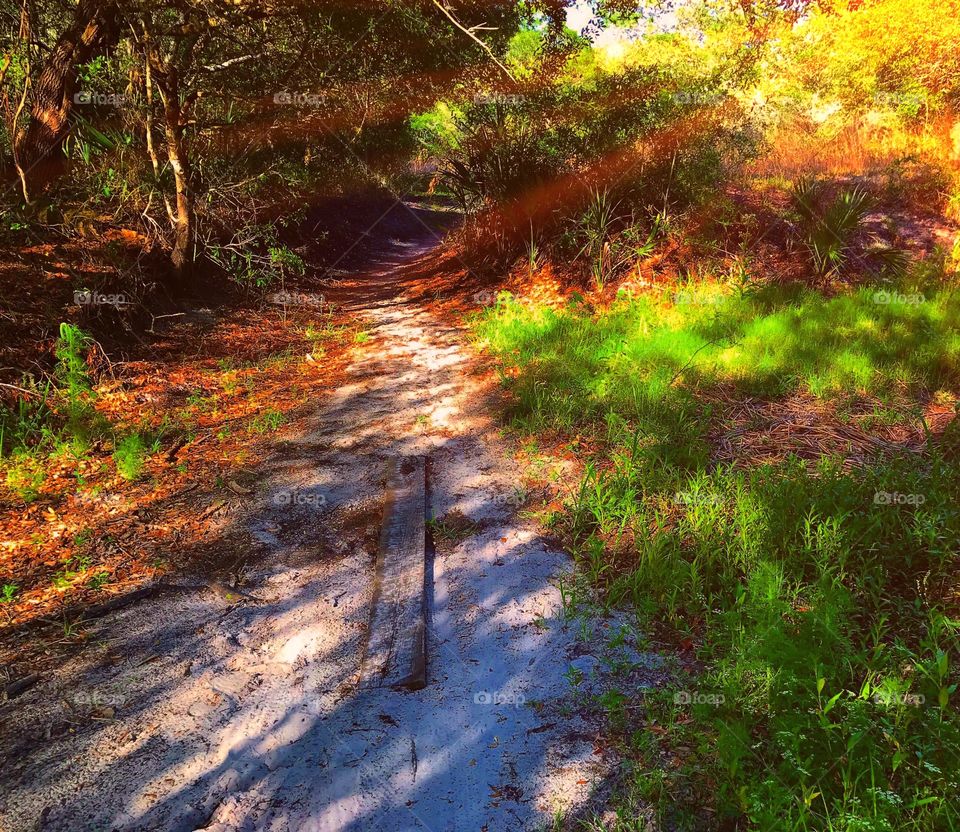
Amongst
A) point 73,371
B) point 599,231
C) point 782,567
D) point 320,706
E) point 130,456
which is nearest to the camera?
point 320,706

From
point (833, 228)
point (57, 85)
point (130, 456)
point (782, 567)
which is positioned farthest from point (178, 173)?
point (833, 228)

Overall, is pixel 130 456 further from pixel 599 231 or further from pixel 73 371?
pixel 599 231

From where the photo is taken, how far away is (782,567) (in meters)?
2.47

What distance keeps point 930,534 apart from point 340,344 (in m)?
5.86

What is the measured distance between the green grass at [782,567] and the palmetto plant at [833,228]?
1278mm

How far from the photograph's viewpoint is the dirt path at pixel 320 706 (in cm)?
176

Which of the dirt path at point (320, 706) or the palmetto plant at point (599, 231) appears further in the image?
the palmetto plant at point (599, 231)

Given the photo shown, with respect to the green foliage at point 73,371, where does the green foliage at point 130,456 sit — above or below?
below

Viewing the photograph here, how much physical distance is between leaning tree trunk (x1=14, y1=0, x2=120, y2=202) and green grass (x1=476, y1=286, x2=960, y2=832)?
544 cm

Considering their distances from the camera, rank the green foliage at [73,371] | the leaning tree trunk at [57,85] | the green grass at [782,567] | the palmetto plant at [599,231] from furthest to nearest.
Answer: the palmetto plant at [599,231] < the leaning tree trunk at [57,85] < the green foliage at [73,371] < the green grass at [782,567]

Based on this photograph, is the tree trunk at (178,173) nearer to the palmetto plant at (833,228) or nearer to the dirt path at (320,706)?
the dirt path at (320,706)

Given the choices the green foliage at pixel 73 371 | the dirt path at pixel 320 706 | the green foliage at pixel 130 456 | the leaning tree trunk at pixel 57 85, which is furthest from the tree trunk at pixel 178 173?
the dirt path at pixel 320 706

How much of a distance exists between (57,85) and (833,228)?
831 cm

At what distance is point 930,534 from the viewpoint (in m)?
2.49
